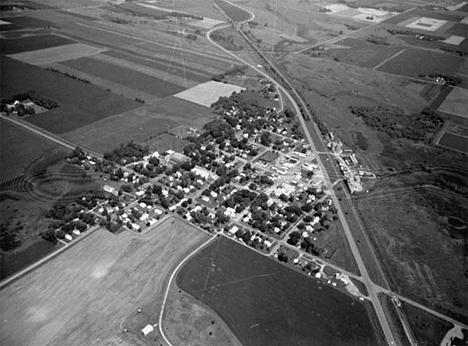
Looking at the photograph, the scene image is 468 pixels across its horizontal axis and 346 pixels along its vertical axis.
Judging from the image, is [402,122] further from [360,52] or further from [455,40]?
[455,40]

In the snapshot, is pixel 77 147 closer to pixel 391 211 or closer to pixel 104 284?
pixel 104 284

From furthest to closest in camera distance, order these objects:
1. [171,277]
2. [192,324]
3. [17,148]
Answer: [17,148], [171,277], [192,324]

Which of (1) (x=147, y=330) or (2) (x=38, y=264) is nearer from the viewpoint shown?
(1) (x=147, y=330)

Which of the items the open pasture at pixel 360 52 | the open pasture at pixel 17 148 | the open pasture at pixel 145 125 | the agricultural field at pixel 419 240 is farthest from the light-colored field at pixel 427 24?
the open pasture at pixel 17 148

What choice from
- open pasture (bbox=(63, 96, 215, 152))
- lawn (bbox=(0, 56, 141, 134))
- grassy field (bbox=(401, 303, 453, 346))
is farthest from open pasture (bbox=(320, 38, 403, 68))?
grassy field (bbox=(401, 303, 453, 346))

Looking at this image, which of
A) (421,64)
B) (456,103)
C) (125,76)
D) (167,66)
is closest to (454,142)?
(456,103)

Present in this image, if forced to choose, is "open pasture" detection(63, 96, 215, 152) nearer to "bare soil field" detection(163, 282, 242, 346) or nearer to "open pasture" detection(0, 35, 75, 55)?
"bare soil field" detection(163, 282, 242, 346)

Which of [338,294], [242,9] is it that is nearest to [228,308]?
[338,294]
